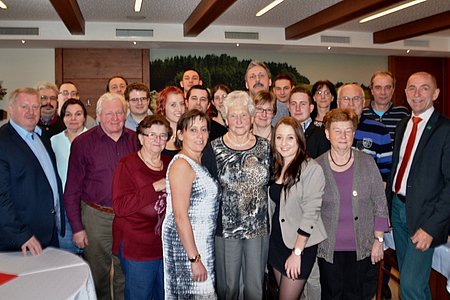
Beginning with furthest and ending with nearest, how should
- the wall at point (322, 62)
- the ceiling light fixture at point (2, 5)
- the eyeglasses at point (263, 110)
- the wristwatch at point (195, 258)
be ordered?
the wall at point (322, 62), the ceiling light fixture at point (2, 5), the eyeglasses at point (263, 110), the wristwatch at point (195, 258)

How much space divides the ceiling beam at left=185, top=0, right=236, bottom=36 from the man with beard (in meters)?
2.88

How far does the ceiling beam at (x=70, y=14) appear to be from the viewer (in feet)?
19.6

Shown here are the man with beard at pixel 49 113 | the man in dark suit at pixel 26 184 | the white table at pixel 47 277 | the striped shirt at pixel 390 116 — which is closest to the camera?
the white table at pixel 47 277

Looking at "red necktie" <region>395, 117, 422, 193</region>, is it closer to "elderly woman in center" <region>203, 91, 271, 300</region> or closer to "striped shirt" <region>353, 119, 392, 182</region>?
"striped shirt" <region>353, 119, 392, 182</region>

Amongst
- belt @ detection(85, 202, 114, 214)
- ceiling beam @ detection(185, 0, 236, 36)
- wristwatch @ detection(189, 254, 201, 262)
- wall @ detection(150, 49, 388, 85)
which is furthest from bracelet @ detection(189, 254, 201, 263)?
wall @ detection(150, 49, 388, 85)

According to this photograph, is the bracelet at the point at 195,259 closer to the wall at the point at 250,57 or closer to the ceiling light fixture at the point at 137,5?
the ceiling light fixture at the point at 137,5

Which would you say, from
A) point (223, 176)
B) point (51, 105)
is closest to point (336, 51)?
point (51, 105)

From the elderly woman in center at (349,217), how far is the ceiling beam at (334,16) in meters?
4.30

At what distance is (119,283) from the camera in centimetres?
315

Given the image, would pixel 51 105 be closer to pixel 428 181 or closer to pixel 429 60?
pixel 428 181

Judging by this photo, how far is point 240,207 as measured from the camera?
8.26 ft

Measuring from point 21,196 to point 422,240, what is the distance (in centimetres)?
257

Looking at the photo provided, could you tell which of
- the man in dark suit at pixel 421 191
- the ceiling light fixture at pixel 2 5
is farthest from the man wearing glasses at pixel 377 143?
the ceiling light fixture at pixel 2 5

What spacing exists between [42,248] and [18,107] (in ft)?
3.06
